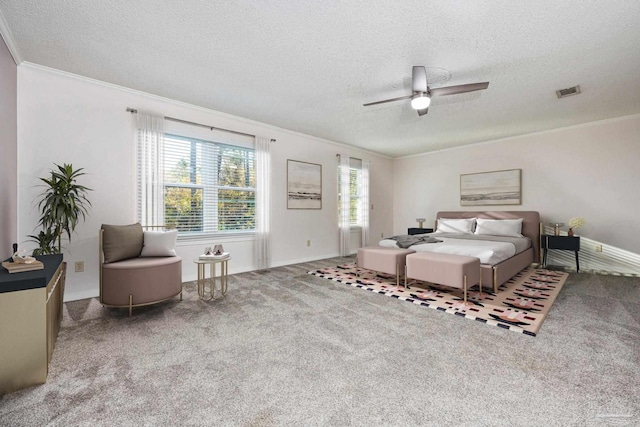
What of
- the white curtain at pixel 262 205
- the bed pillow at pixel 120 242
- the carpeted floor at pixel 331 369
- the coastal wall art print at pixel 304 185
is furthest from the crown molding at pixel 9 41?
the coastal wall art print at pixel 304 185

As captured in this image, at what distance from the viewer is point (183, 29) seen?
2346 mm

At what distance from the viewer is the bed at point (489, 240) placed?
3506 millimetres

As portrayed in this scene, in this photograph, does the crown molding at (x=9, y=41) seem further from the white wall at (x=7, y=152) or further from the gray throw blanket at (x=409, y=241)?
the gray throw blanket at (x=409, y=241)

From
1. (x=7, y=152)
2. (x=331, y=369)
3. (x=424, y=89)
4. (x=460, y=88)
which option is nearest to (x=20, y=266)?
(x=7, y=152)

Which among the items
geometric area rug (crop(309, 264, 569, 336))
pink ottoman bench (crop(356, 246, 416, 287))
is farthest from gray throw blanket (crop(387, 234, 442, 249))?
geometric area rug (crop(309, 264, 569, 336))

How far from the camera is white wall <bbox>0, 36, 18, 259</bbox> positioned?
7.82 ft

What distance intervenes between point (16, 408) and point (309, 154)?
4946 millimetres

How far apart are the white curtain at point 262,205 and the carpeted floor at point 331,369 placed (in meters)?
1.83

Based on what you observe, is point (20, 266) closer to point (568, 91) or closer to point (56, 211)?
point (56, 211)

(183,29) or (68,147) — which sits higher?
(183,29)

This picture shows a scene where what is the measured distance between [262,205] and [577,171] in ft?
18.8

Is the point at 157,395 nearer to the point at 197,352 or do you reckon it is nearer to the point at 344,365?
the point at 197,352

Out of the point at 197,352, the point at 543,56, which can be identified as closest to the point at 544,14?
the point at 543,56

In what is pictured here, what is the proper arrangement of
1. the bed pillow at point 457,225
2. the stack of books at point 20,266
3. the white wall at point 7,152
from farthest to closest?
the bed pillow at point 457,225 → the white wall at point 7,152 → the stack of books at point 20,266
